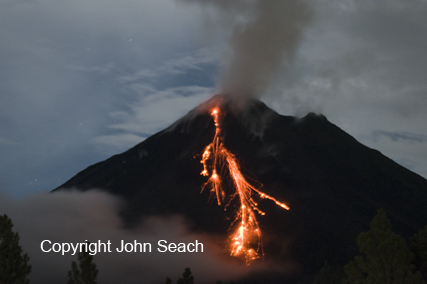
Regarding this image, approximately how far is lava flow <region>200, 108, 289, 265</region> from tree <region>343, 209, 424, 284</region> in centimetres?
3831

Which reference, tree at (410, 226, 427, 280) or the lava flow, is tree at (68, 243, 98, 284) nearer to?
tree at (410, 226, 427, 280)

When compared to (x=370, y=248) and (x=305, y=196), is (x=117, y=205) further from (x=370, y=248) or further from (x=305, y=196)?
(x=370, y=248)

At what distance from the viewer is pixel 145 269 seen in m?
71.9

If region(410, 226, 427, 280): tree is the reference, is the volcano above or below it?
above

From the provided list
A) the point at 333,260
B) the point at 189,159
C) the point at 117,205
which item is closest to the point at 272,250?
the point at 333,260

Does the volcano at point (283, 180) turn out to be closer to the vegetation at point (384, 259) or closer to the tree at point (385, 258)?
the vegetation at point (384, 259)

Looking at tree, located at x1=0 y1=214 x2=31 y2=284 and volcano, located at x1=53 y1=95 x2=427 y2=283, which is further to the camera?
volcano, located at x1=53 y1=95 x2=427 y2=283

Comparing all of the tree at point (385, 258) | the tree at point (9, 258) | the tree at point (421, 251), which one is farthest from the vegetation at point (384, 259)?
the tree at point (9, 258)

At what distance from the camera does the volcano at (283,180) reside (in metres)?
64.4

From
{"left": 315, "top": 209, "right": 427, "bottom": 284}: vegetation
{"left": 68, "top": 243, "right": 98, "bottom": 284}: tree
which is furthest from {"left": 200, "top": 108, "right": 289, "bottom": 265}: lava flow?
{"left": 315, "top": 209, "right": 427, "bottom": 284}: vegetation

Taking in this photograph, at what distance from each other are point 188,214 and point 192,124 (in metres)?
22.5

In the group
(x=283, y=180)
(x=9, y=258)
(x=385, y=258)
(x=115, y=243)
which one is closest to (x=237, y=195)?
(x=283, y=180)

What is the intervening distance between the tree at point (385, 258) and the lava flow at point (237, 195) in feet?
126

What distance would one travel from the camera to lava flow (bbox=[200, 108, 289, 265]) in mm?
64500
